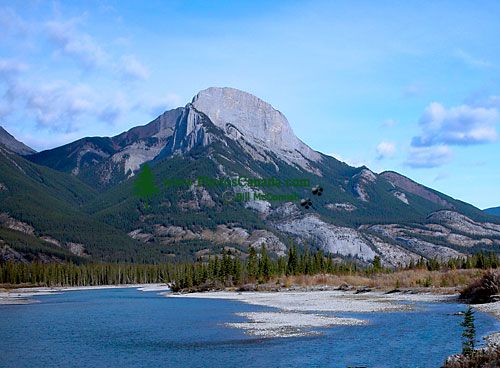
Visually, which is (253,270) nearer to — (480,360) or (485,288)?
(485,288)

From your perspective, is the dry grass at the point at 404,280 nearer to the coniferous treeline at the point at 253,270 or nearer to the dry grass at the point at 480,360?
the coniferous treeline at the point at 253,270

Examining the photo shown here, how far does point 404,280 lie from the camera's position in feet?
366

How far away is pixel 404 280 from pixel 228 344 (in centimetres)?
7323

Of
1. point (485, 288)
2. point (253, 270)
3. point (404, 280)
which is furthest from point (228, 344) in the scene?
point (253, 270)

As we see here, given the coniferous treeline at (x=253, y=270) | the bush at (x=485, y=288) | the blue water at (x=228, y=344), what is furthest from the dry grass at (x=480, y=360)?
the coniferous treeline at (x=253, y=270)

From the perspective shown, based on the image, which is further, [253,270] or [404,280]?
[253,270]

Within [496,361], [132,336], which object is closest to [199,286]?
[132,336]

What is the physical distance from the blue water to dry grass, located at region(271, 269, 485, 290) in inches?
1372

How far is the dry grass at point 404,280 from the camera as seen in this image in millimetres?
98912

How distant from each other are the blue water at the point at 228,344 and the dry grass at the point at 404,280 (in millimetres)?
34842

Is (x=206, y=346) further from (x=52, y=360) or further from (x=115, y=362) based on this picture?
(x=52, y=360)

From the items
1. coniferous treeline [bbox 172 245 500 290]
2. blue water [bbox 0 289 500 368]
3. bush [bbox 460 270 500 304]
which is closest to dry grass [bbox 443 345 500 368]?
blue water [bbox 0 289 500 368]

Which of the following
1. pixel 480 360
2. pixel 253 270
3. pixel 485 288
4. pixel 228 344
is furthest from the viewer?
pixel 253 270

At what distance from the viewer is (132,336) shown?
54.0 meters
